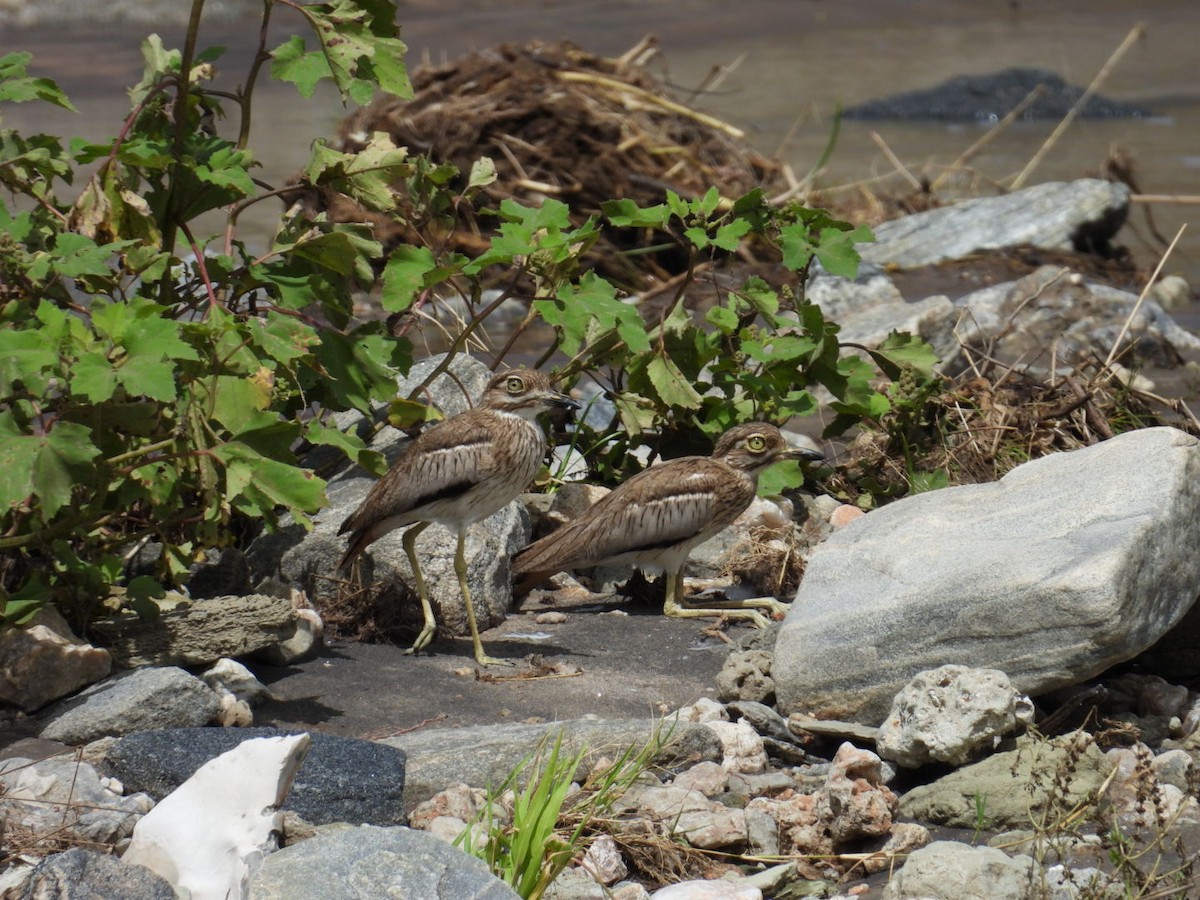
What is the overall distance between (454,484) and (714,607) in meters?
1.32

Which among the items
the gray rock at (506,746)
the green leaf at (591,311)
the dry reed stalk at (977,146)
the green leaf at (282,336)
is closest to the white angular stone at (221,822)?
the gray rock at (506,746)

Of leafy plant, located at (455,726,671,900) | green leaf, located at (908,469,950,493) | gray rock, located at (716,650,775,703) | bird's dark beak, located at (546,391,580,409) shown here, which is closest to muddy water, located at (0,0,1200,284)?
green leaf, located at (908,469,950,493)

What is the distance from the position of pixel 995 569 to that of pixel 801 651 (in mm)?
714

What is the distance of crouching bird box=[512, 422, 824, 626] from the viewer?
6.88 m

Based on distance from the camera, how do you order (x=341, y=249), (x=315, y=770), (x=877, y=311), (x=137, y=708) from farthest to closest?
1. (x=877, y=311)
2. (x=341, y=249)
3. (x=137, y=708)
4. (x=315, y=770)

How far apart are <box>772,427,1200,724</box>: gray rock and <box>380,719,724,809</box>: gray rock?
0.51 m

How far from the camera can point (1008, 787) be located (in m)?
4.97

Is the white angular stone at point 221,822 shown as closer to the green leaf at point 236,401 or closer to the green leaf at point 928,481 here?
the green leaf at point 236,401

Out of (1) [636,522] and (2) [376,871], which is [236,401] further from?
(2) [376,871]

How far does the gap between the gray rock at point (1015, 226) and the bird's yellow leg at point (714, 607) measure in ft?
20.4

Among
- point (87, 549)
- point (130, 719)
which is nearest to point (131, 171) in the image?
point (87, 549)

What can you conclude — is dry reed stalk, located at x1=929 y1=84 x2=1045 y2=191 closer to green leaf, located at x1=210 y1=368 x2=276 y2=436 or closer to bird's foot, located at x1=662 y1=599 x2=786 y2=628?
bird's foot, located at x1=662 y1=599 x2=786 y2=628

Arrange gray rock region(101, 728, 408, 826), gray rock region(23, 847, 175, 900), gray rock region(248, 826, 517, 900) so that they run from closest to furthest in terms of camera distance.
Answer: gray rock region(248, 826, 517, 900)
gray rock region(23, 847, 175, 900)
gray rock region(101, 728, 408, 826)

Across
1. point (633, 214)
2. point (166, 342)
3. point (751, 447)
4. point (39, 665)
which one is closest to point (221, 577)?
point (39, 665)
